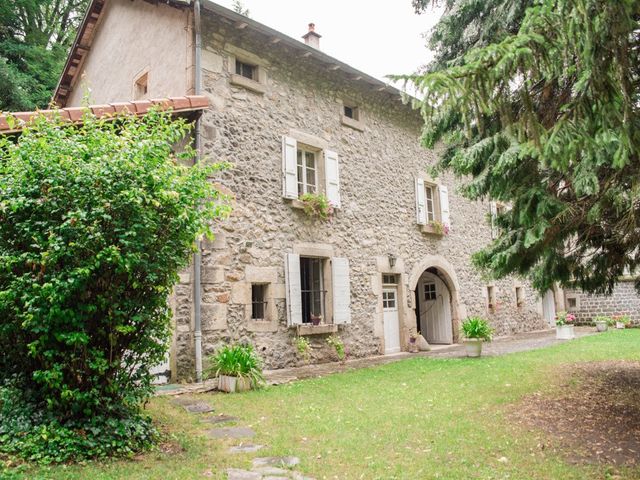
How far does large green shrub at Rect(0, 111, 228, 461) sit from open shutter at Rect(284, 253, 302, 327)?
398 centimetres

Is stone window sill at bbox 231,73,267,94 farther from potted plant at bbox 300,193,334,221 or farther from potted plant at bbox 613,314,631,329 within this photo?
potted plant at bbox 613,314,631,329

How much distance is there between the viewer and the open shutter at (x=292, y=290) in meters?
8.02

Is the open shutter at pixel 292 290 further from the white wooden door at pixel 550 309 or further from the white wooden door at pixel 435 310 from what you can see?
the white wooden door at pixel 550 309

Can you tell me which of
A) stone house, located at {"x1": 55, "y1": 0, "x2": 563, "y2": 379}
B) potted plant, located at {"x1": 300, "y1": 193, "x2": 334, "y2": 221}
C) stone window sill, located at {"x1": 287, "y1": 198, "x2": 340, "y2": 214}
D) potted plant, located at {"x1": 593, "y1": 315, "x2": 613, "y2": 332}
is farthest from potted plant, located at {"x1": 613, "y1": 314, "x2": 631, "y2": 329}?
stone window sill, located at {"x1": 287, "y1": 198, "x2": 340, "y2": 214}

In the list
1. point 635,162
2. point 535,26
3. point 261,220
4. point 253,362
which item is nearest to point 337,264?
point 261,220

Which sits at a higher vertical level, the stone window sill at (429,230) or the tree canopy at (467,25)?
the tree canopy at (467,25)

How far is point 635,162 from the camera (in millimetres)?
3568

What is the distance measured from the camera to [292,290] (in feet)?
26.5

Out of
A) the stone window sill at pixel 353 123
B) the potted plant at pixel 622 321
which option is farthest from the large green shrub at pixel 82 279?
the potted plant at pixel 622 321

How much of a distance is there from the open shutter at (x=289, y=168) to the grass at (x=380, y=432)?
3235mm

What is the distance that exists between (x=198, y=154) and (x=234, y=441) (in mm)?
4316

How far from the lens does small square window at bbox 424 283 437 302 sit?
1301 cm

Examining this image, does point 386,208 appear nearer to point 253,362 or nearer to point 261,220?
point 261,220

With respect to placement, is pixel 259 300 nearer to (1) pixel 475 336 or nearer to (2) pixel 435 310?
(1) pixel 475 336
